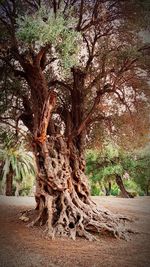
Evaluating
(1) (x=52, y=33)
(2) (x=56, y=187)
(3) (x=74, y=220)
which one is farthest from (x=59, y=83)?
(3) (x=74, y=220)

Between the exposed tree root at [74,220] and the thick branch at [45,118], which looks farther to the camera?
the thick branch at [45,118]

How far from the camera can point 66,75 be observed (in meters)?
6.75

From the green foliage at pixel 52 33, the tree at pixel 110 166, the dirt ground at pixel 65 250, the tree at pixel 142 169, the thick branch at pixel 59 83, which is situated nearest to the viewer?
the dirt ground at pixel 65 250

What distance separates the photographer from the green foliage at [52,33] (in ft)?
16.4

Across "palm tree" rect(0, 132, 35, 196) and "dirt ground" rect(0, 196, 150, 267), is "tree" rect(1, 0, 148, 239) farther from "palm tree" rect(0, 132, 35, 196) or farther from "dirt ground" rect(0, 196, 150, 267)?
"palm tree" rect(0, 132, 35, 196)

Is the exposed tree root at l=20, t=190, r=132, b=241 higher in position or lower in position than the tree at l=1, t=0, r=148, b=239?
lower

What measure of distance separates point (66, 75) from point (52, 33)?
1662 mm

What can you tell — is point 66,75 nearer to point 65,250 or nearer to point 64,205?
point 64,205

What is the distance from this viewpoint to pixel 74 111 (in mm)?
7824

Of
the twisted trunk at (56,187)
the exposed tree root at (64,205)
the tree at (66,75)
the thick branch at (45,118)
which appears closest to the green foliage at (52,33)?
the tree at (66,75)

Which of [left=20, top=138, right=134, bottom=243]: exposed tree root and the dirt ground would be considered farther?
[left=20, top=138, right=134, bottom=243]: exposed tree root

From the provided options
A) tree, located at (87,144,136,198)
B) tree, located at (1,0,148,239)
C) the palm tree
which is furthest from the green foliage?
tree, located at (87,144,136,198)

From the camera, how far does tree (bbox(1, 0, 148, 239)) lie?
5.52 metres

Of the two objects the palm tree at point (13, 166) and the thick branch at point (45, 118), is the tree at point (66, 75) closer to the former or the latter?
the thick branch at point (45, 118)
